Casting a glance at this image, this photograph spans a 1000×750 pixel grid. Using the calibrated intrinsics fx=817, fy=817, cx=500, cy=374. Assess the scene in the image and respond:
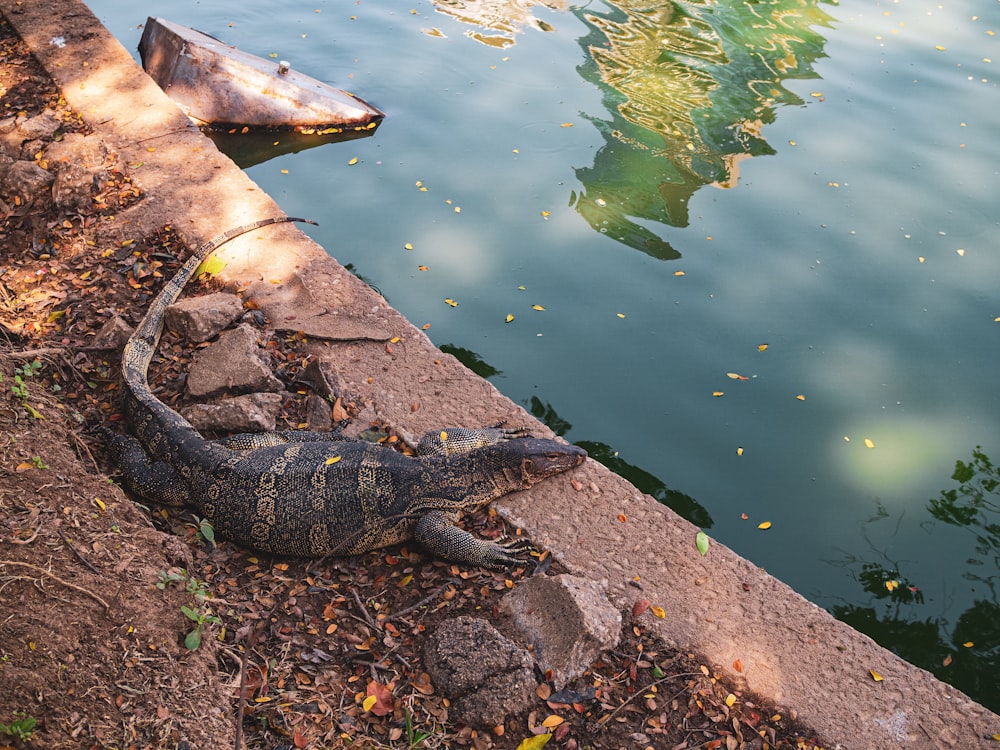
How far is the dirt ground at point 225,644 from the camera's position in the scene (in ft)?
10.7

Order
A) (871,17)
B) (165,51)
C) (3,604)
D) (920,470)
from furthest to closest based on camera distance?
(871,17) < (165,51) < (920,470) < (3,604)

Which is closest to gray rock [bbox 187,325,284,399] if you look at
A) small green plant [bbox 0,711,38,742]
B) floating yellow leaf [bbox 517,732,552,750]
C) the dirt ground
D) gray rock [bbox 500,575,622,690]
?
the dirt ground

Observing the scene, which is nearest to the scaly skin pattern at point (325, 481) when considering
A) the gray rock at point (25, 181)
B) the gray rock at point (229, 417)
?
the gray rock at point (229, 417)

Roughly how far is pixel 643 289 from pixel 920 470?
2.72m

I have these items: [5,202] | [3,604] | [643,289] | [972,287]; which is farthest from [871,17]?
[3,604]

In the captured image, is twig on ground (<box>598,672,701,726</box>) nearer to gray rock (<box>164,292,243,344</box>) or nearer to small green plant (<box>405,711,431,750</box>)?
small green plant (<box>405,711,431,750</box>)

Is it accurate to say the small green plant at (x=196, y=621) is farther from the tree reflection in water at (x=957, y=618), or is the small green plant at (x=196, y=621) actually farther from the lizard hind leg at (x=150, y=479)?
the tree reflection in water at (x=957, y=618)

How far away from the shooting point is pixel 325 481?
4688 mm

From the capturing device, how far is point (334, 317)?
20.3 ft

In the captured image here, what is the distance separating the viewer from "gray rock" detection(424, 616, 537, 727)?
382 cm

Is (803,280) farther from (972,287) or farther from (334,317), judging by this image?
(334,317)

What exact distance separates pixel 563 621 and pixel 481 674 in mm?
515

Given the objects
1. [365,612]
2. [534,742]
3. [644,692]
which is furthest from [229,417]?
[644,692]

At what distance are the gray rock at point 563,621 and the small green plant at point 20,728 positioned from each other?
2187 millimetres
